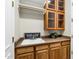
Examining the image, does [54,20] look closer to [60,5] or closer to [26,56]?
[60,5]

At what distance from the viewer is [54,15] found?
3.66 metres

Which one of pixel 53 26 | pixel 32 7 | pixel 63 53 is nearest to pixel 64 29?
pixel 53 26

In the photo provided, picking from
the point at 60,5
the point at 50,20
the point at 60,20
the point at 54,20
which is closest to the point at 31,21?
the point at 50,20

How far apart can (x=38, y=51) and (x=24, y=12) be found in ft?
3.54

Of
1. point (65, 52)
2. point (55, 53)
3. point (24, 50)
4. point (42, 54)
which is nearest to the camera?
point (24, 50)

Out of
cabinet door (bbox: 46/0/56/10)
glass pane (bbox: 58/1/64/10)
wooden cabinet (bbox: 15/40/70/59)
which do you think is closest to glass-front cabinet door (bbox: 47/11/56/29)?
cabinet door (bbox: 46/0/56/10)

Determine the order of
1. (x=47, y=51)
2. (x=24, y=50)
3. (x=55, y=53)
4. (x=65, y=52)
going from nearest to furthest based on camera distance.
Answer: (x=24, y=50), (x=47, y=51), (x=55, y=53), (x=65, y=52)

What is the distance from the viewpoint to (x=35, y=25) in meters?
3.26

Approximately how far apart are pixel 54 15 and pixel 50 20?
243mm

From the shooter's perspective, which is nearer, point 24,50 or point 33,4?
point 24,50

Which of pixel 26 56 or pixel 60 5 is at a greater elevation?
pixel 60 5

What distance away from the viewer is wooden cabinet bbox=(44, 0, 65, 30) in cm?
342

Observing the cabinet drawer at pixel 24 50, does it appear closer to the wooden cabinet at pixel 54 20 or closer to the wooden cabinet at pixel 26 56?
the wooden cabinet at pixel 26 56
